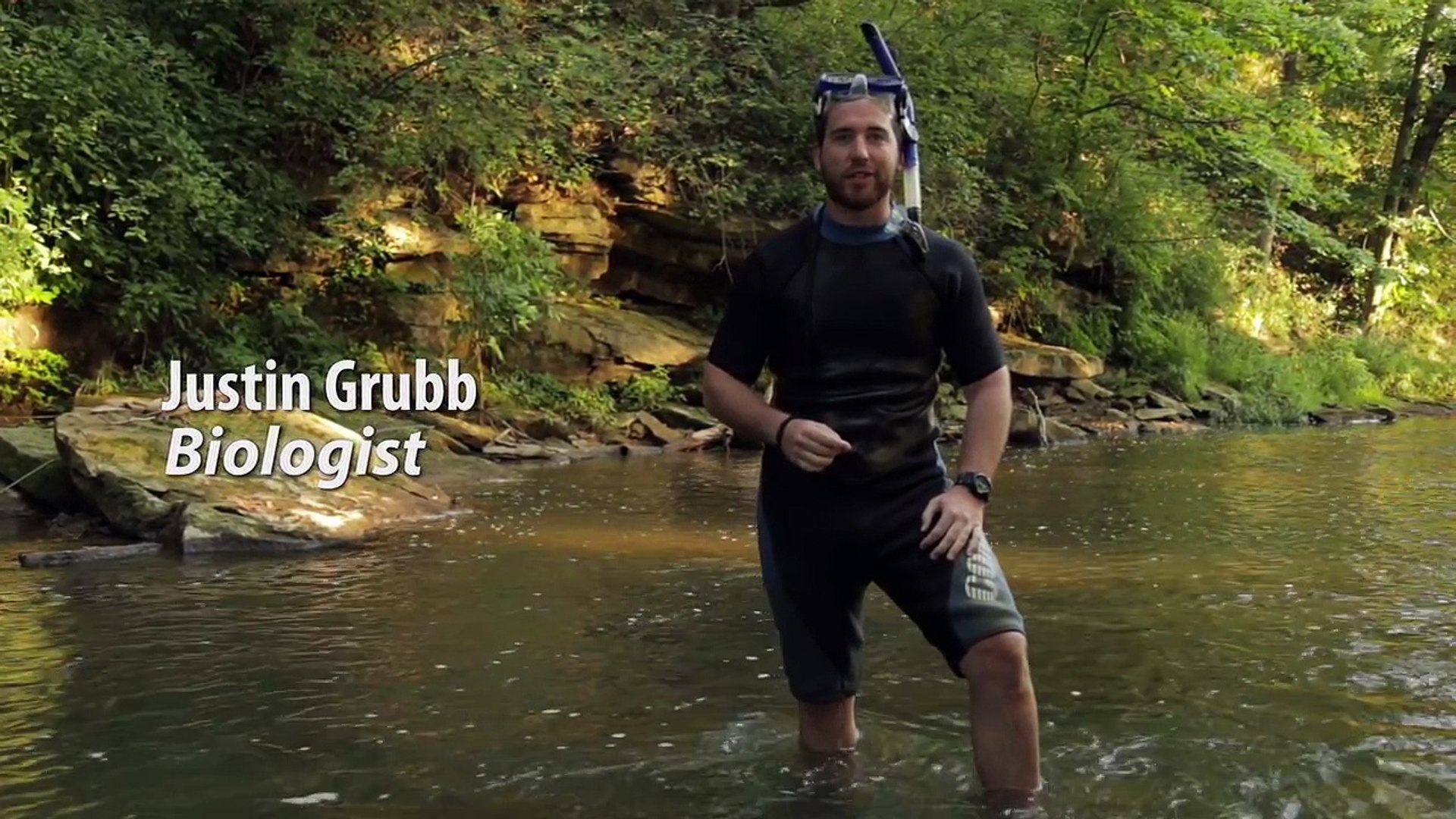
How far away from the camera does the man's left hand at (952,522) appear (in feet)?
10.8

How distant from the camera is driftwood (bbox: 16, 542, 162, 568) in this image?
7910 mm

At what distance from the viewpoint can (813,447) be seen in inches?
128

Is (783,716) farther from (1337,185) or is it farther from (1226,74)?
(1337,185)

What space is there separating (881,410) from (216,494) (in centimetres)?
689

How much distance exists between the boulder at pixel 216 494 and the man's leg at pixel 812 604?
5651 millimetres

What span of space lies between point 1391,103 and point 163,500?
28357 millimetres

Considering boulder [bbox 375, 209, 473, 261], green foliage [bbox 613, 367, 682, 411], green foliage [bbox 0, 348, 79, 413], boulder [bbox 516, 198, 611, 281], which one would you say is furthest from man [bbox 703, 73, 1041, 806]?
boulder [bbox 516, 198, 611, 281]

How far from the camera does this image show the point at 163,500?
29.3 ft

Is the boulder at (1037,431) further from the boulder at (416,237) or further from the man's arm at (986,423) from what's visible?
the man's arm at (986,423)

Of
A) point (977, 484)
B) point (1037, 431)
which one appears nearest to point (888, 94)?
point (977, 484)

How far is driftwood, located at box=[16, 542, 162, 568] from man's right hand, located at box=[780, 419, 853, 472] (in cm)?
623

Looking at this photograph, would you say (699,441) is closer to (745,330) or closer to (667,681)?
(667,681)

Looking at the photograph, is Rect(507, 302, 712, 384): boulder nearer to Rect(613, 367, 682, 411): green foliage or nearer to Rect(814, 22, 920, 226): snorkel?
Rect(613, 367, 682, 411): green foliage

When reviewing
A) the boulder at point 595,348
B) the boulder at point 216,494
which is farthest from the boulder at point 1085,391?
the boulder at point 216,494
